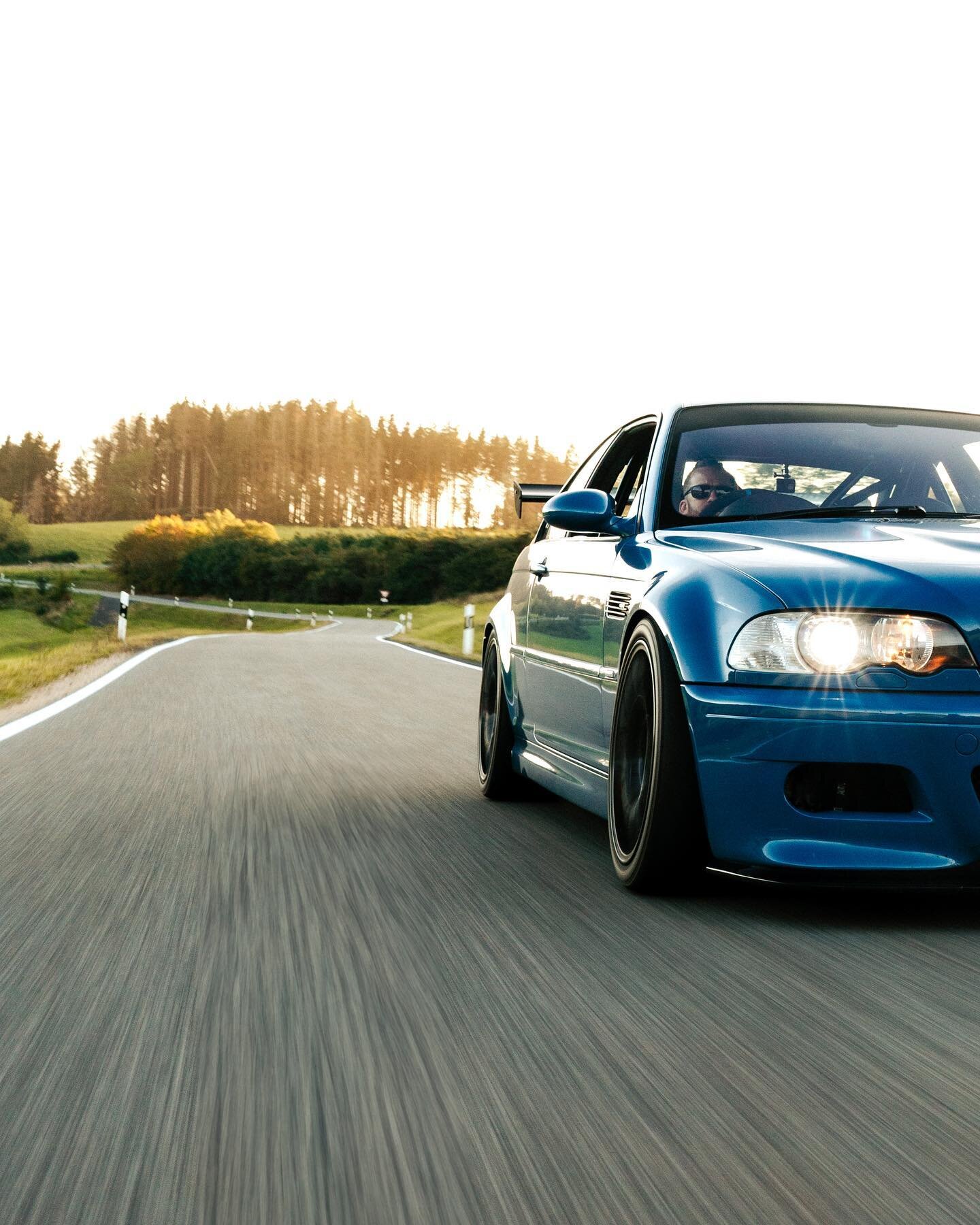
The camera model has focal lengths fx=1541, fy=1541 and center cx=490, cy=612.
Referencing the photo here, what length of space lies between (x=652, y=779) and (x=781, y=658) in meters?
0.56

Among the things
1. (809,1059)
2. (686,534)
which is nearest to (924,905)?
(686,534)

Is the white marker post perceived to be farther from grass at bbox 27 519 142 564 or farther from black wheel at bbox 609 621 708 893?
grass at bbox 27 519 142 564

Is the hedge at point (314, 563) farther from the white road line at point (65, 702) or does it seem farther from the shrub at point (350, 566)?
the white road line at point (65, 702)

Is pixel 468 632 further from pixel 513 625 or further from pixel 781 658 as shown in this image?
pixel 781 658

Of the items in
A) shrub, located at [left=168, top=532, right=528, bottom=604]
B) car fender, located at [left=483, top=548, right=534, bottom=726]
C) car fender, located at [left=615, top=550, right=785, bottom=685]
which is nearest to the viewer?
car fender, located at [left=615, top=550, right=785, bottom=685]

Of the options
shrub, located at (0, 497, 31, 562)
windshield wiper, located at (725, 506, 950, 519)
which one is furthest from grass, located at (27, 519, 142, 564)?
windshield wiper, located at (725, 506, 950, 519)

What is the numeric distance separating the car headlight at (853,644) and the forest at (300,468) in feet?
511

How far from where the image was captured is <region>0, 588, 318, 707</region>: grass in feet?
55.6

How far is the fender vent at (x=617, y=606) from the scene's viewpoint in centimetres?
506

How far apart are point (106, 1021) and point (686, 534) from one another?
8.45 feet

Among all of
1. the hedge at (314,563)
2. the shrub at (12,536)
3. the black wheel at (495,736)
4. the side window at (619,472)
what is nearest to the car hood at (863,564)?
the side window at (619,472)

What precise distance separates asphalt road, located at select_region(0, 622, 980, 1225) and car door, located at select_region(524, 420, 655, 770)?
1.44ft

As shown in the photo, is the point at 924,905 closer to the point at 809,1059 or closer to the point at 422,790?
the point at 809,1059

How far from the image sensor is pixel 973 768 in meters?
4.04
